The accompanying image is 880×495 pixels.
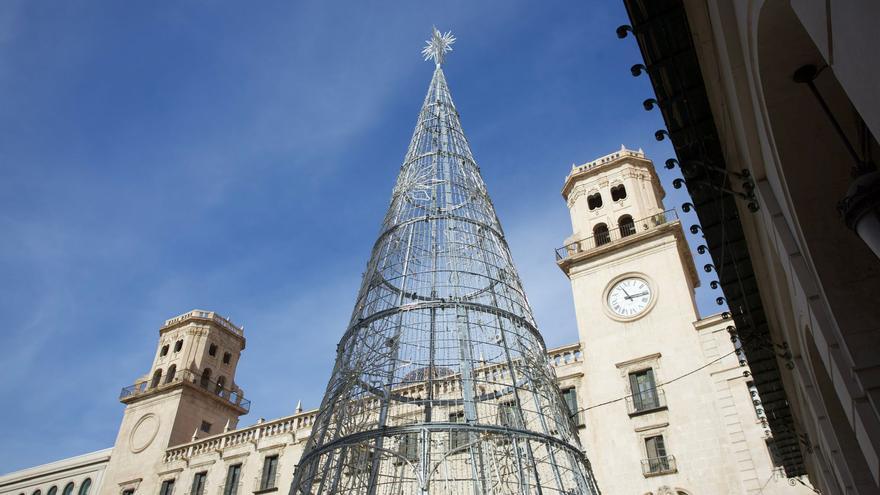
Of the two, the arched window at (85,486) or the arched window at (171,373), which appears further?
the arched window at (171,373)

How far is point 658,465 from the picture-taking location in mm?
20031

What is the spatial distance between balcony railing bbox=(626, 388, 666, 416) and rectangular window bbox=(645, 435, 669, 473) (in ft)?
3.16

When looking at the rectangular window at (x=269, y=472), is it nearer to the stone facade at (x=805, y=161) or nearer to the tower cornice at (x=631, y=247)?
the tower cornice at (x=631, y=247)

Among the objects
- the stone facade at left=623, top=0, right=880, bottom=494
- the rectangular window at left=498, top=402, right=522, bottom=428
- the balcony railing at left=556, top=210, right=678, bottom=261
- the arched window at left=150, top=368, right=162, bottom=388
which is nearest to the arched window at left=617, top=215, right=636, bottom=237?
the balcony railing at left=556, top=210, right=678, bottom=261

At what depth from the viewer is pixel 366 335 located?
10.3 metres

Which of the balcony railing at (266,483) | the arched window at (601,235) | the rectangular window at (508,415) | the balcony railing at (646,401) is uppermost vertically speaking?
the arched window at (601,235)

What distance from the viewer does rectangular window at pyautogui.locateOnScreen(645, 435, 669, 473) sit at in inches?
784

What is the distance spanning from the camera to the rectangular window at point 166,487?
3048 cm

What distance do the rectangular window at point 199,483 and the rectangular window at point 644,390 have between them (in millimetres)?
20796

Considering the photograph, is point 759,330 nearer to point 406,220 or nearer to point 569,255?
point 406,220

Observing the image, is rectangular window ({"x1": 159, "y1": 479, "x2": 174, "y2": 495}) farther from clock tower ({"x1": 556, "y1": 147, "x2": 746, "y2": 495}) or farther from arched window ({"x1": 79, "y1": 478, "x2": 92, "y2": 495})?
clock tower ({"x1": 556, "y1": 147, "x2": 746, "y2": 495})

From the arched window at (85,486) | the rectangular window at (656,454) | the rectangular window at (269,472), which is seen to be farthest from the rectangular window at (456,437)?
the arched window at (85,486)

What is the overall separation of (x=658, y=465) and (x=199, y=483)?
71.5 feet

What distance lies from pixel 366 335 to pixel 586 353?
49.6 ft
